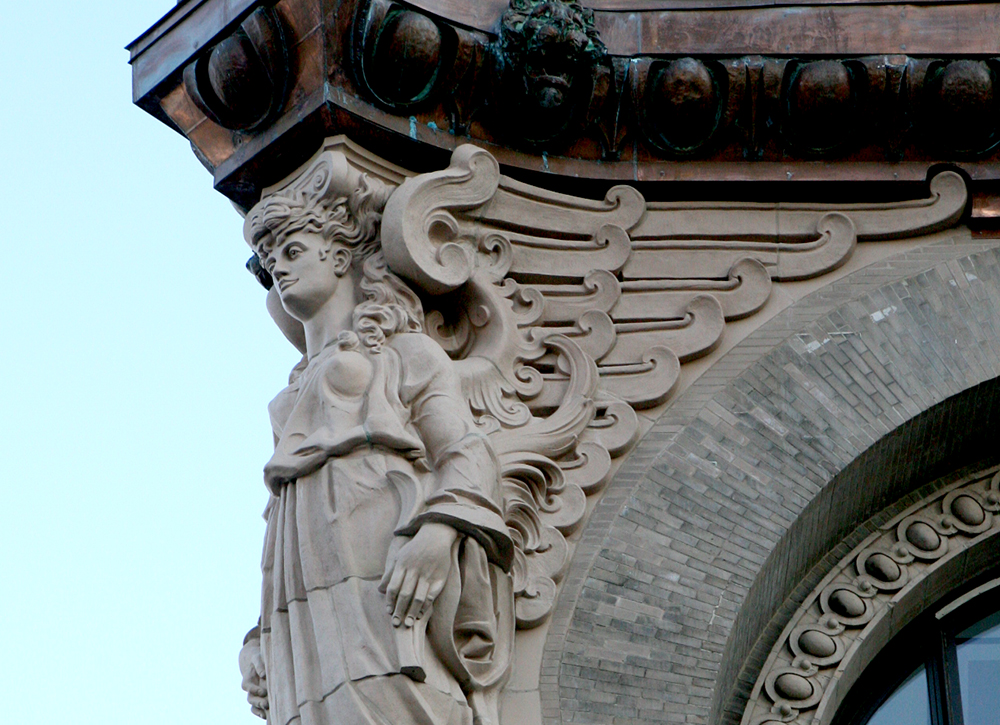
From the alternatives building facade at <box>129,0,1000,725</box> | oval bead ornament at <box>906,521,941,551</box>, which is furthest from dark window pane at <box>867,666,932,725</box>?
oval bead ornament at <box>906,521,941,551</box>

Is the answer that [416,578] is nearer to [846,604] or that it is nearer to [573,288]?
[573,288]

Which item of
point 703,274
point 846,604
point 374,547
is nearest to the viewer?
point 374,547

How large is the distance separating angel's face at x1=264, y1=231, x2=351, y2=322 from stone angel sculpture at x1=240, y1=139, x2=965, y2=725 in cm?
1

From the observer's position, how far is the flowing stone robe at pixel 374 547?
765 cm

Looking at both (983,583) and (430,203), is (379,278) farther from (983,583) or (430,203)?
(983,583)

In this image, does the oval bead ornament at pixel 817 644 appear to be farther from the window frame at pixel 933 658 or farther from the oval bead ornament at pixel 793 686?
the window frame at pixel 933 658

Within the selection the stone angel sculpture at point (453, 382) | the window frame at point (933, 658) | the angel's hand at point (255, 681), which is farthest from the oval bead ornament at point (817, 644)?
the angel's hand at point (255, 681)

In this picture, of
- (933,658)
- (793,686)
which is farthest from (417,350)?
(933,658)

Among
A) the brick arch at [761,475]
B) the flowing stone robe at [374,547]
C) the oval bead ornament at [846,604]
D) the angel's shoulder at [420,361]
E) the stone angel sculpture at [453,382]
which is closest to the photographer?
the flowing stone robe at [374,547]

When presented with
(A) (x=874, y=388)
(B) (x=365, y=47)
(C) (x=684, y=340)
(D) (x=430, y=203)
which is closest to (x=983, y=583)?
(A) (x=874, y=388)

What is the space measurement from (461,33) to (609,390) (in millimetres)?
1648

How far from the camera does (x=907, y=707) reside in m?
8.91

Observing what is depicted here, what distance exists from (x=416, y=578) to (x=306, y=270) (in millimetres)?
1579

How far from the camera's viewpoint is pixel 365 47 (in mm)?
8852
